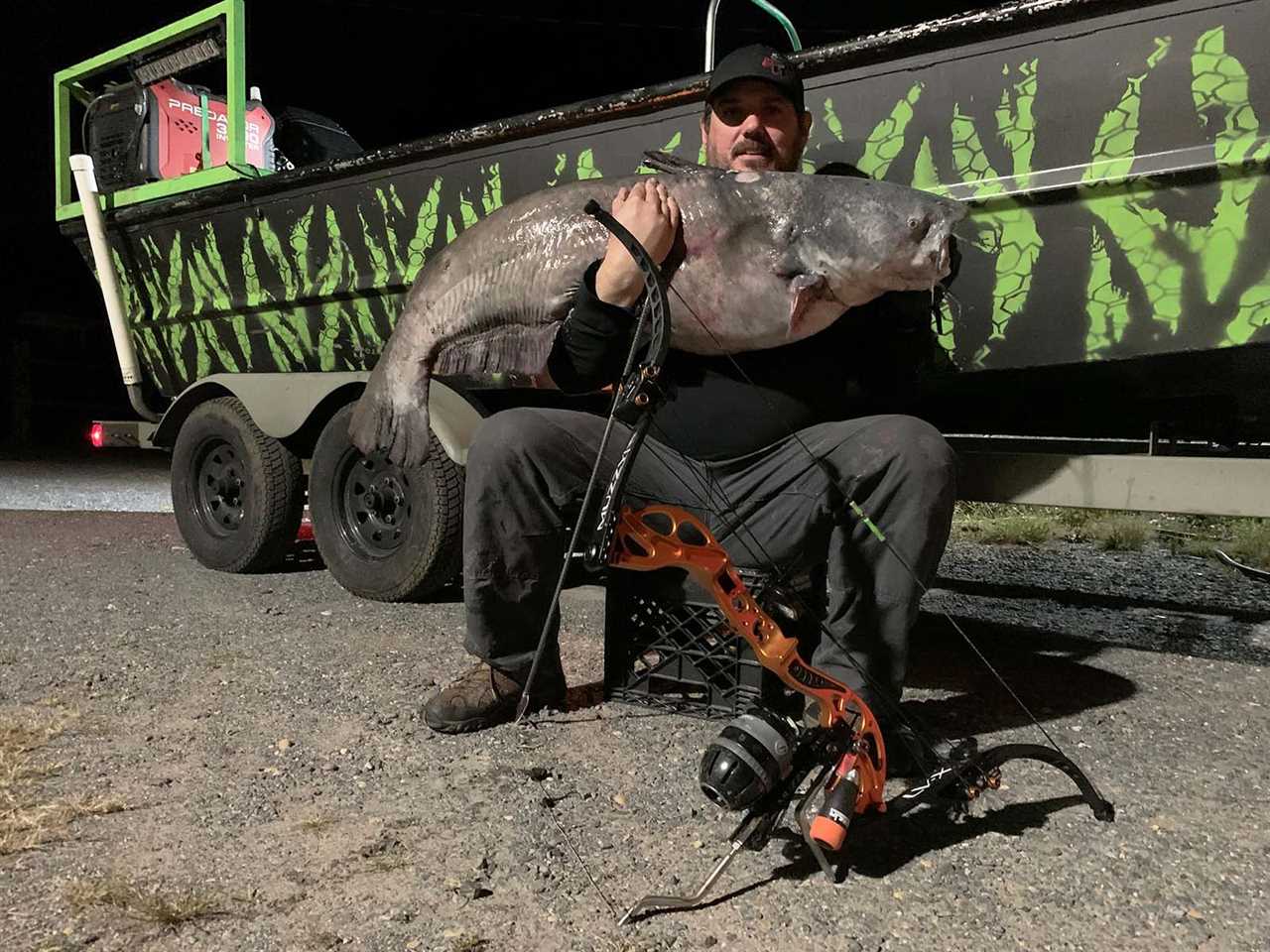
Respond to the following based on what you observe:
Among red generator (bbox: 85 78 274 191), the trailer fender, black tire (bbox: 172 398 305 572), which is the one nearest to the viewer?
the trailer fender

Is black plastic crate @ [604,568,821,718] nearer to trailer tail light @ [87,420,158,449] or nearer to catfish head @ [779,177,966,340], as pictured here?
catfish head @ [779,177,966,340]


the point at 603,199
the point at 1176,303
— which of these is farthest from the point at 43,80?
the point at 1176,303

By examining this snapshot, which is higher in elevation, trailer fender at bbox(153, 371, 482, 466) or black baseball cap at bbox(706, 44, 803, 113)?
black baseball cap at bbox(706, 44, 803, 113)

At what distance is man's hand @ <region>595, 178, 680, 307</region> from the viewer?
7.01ft

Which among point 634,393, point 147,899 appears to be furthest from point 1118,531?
point 147,899

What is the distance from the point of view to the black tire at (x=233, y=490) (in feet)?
14.4

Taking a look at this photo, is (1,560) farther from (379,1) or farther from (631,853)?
(379,1)

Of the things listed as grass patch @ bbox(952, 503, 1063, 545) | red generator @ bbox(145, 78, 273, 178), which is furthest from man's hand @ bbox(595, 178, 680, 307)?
grass patch @ bbox(952, 503, 1063, 545)

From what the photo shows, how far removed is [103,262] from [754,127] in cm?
395

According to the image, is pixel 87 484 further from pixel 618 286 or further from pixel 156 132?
pixel 618 286

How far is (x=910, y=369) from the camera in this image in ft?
8.13

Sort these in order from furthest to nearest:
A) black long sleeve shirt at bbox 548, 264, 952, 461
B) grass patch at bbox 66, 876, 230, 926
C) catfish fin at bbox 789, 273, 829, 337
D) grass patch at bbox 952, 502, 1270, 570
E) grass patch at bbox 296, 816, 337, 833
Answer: grass patch at bbox 952, 502, 1270, 570
black long sleeve shirt at bbox 548, 264, 952, 461
catfish fin at bbox 789, 273, 829, 337
grass patch at bbox 296, 816, 337, 833
grass patch at bbox 66, 876, 230, 926

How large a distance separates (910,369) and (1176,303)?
74 centimetres

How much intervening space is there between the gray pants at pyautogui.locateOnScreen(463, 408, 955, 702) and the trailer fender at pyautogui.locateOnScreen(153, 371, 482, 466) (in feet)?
3.59
